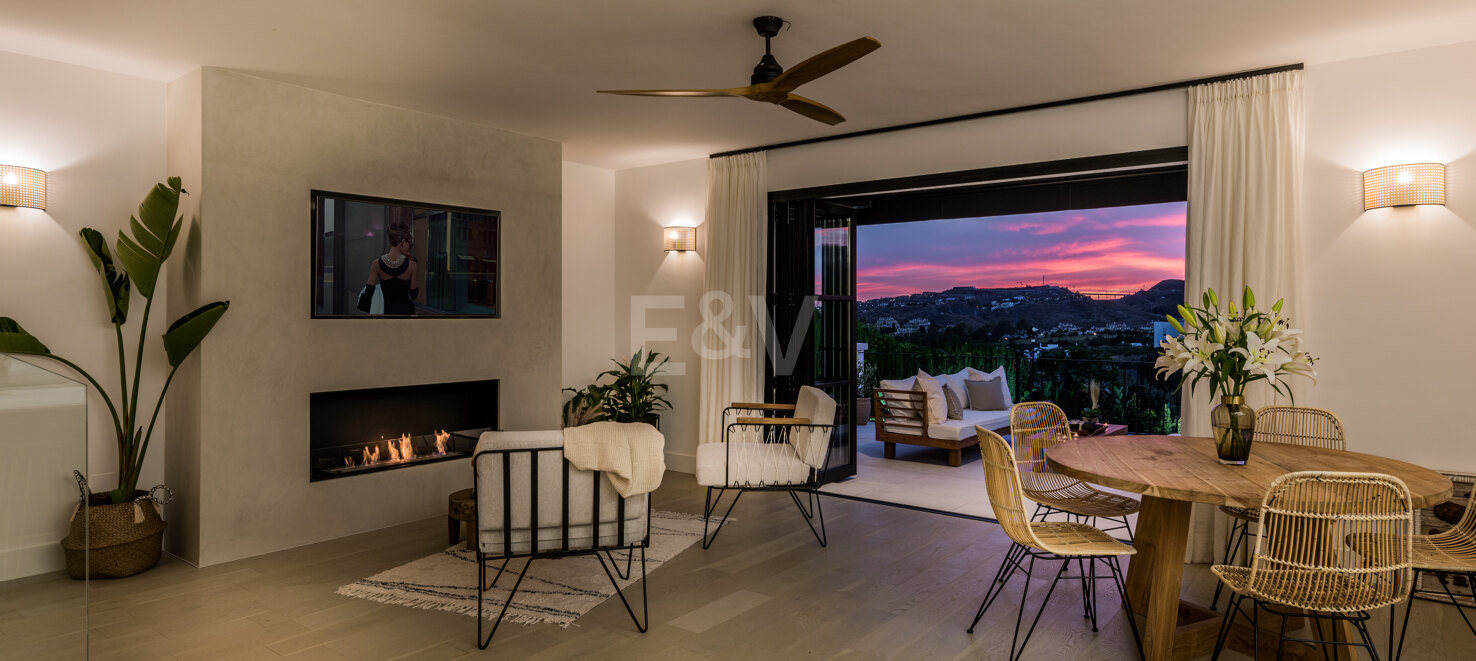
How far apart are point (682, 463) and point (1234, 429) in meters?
4.44

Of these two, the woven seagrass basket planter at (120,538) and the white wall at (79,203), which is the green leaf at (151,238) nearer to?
the white wall at (79,203)

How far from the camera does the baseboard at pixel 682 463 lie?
662 cm

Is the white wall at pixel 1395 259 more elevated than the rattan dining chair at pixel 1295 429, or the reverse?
the white wall at pixel 1395 259

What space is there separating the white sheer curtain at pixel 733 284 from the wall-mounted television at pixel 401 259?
5.54 ft

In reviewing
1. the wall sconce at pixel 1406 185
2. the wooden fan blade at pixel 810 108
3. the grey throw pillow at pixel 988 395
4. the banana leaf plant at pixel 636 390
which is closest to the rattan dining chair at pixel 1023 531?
the wooden fan blade at pixel 810 108

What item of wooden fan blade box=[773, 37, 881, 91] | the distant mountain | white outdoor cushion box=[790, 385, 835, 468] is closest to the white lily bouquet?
wooden fan blade box=[773, 37, 881, 91]

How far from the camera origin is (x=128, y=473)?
4.06 m

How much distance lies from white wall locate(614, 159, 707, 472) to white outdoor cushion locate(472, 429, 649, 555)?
11.2 ft

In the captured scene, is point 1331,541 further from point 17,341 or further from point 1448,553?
point 17,341

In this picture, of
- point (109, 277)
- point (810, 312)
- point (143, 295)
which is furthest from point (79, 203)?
point (810, 312)

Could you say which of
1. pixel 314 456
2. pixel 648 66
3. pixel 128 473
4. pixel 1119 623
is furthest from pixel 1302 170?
pixel 128 473

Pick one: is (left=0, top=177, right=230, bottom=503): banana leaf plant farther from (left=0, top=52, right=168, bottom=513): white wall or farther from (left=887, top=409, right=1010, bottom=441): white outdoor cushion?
(left=887, top=409, right=1010, bottom=441): white outdoor cushion

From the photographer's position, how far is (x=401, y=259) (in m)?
4.95

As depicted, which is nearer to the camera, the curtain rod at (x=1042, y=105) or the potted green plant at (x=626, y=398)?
the curtain rod at (x=1042, y=105)
